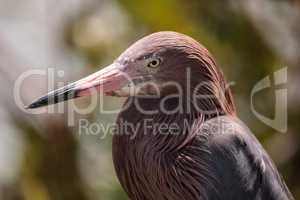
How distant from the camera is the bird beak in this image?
342 cm

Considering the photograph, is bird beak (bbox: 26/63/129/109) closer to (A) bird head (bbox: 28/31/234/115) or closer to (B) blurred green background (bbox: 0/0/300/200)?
(A) bird head (bbox: 28/31/234/115)

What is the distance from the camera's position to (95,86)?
3.43 metres

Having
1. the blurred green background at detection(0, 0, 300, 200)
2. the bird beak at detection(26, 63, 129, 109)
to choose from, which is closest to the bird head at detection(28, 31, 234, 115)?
the bird beak at detection(26, 63, 129, 109)

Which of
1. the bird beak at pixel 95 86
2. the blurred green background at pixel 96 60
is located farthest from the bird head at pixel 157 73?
the blurred green background at pixel 96 60

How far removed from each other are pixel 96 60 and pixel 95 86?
1700 millimetres

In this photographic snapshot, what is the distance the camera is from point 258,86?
17.4 feet

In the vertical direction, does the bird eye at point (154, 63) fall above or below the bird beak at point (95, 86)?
above

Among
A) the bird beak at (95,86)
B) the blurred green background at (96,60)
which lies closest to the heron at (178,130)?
the bird beak at (95,86)

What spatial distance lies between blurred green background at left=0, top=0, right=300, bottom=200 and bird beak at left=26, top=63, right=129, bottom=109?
1.46m

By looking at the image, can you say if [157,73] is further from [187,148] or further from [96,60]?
[96,60]

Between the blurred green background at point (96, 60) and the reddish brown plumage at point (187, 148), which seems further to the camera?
the blurred green background at point (96, 60)

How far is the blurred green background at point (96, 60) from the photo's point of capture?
499 cm

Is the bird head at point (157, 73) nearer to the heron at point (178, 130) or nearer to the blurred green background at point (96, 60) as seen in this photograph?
the heron at point (178, 130)

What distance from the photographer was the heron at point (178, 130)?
11.0ft
